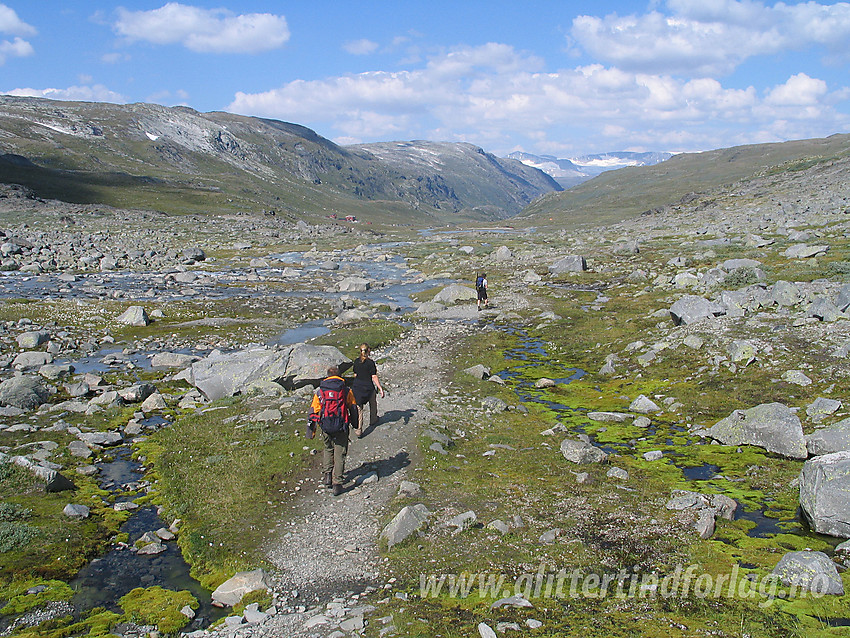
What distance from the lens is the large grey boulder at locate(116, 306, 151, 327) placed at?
41.0 m

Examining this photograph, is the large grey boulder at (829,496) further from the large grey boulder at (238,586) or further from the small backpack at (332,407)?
the large grey boulder at (238,586)

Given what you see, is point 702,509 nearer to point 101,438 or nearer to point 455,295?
point 101,438

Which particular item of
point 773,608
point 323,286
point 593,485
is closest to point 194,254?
point 323,286

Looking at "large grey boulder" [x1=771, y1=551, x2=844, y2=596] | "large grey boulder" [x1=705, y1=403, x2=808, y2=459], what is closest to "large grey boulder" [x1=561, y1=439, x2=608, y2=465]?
"large grey boulder" [x1=705, y1=403, x2=808, y2=459]

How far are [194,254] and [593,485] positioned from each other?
278ft

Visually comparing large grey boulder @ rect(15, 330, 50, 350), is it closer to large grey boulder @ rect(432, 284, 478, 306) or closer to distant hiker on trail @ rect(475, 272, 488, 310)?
large grey boulder @ rect(432, 284, 478, 306)

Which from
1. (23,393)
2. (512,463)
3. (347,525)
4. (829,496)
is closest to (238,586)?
(347,525)

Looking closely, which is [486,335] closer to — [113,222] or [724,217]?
[724,217]

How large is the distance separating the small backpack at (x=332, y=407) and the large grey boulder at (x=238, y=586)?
431 cm

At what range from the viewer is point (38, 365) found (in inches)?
1166

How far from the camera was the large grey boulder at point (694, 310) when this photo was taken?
30.6 metres

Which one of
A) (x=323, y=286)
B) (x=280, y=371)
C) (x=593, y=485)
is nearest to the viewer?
(x=593, y=485)

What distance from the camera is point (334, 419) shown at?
15227mm

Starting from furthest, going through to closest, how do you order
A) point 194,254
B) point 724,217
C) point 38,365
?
point 724,217, point 194,254, point 38,365
